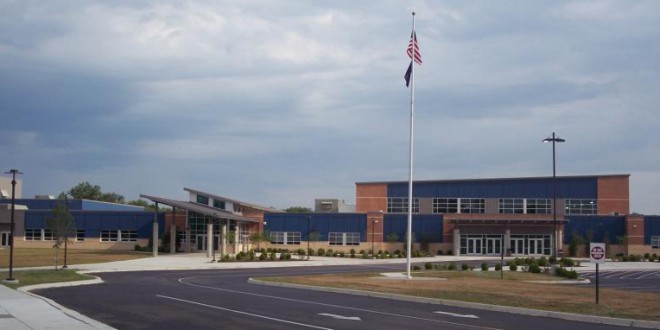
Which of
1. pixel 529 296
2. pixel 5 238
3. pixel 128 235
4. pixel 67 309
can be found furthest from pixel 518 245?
pixel 67 309

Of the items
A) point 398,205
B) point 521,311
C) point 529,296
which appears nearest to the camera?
point 521,311

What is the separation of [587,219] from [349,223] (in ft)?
90.8

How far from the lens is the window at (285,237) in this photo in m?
92.2

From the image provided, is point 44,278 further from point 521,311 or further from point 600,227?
point 600,227

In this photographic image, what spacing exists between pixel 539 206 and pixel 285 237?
31.3m

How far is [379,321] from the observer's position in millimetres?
19938

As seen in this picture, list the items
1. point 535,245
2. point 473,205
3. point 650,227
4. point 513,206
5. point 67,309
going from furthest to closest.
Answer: point 473,205 < point 513,206 < point 650,227 < point 535,245 < point 67,309

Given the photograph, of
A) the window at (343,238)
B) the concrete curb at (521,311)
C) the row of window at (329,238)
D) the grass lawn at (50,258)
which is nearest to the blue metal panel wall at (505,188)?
the window at (343,238)

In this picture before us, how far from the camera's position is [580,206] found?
9494 centimetres

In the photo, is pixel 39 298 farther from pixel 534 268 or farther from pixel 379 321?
pixel 534 268

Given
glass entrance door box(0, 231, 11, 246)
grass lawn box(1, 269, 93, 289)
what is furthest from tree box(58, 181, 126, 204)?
grass lawn box(1, 269, 93, 289)

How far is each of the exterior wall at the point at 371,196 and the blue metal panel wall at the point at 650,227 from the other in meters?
31.0

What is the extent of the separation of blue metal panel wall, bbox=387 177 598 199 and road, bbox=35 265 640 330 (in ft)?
225

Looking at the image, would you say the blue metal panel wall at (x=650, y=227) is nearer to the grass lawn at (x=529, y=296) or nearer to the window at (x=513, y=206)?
the window at (x=513, y=206)
